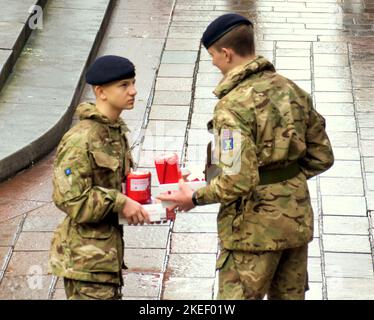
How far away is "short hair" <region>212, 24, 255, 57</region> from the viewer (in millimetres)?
5572

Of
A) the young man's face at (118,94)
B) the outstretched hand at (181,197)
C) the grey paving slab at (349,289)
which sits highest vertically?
the young man's face at (118,94)

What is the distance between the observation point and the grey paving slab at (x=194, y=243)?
311 inches

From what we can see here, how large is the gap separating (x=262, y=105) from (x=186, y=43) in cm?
644

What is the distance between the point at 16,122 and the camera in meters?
9.75

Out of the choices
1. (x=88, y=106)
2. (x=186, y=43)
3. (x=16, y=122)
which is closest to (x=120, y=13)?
(x=186, y=43)

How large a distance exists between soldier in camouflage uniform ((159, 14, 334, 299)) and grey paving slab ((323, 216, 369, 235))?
2368mm

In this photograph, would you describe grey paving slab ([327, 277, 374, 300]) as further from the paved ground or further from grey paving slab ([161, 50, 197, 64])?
grey paving slab ([161, 50, 197, 64])

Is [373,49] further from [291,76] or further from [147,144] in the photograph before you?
[147,144]

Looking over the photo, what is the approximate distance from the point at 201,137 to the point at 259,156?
4.18 m

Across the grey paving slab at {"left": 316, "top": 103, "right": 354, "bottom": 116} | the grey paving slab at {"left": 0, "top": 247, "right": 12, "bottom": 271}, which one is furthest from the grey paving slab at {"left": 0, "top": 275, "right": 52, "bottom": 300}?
the grey paving slab at {"left": 316, "top": 103, "right": 354, "bottom": 116}

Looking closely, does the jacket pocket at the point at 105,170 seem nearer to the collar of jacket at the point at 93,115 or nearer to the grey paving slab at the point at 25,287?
the collar of jacket at the point at 93,115

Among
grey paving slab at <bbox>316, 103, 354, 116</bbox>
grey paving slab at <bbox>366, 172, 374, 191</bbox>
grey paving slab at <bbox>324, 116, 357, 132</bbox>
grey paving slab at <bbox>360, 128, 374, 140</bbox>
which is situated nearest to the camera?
grey paving slab at <bbox>366, 172, 374, 191</bbox>

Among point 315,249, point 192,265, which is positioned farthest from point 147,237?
point 315,249

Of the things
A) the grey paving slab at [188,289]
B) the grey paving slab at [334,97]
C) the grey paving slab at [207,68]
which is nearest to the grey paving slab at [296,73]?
the grey paving slab at [334,97]
